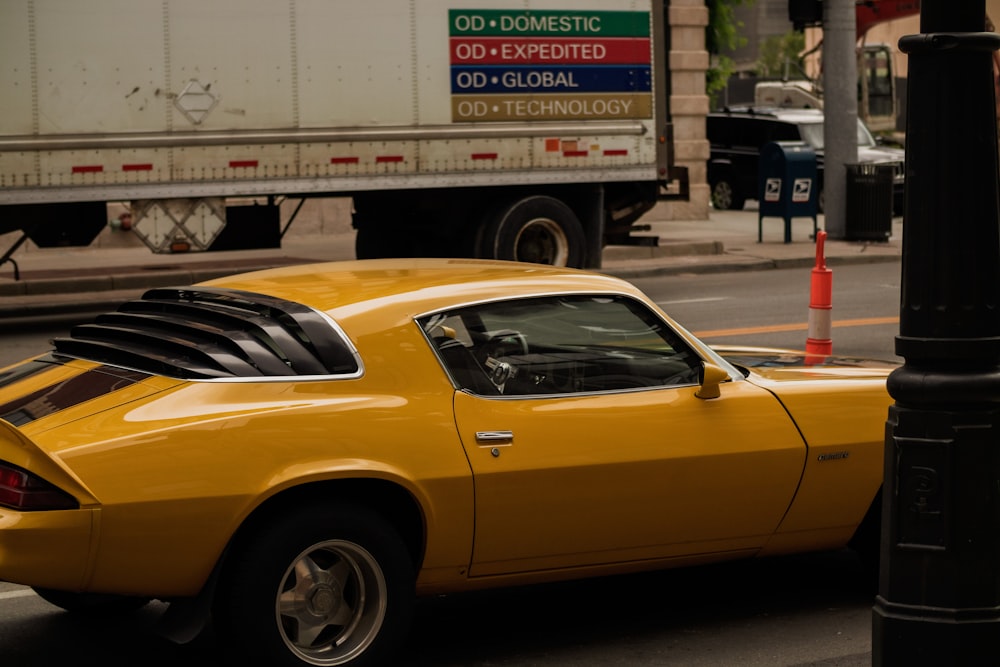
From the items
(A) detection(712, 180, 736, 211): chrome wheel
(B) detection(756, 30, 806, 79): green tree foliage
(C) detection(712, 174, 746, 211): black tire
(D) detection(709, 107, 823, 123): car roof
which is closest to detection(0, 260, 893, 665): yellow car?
(D) detection(709, 107, 823, 123): car roof

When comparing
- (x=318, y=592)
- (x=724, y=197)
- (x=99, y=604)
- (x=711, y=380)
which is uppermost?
(x=711, y=380)

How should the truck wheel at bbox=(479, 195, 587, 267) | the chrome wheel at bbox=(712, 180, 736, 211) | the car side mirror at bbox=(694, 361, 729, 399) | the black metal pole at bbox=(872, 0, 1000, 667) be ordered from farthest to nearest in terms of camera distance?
the chrome wheel at bbox=(712, 180, 736, 211)
the truck wheel at bbox=(479, 195, 587, 267)
the car side mirror at bbox=(694, 361, 729, 399)
the black metal pole at bbox=(872, 0, 1000, 667)

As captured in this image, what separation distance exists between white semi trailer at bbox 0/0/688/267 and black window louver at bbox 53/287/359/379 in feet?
32.1

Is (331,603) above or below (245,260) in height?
above

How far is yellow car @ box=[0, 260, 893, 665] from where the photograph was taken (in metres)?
4.81

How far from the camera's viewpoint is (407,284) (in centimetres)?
580

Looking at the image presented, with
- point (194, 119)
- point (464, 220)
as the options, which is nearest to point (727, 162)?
point (464, 220)

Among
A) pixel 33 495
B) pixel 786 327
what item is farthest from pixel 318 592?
pixel 786 327

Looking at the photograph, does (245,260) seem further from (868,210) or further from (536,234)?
(868,210)

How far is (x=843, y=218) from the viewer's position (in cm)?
2341

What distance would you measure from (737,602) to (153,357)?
240 centimetres

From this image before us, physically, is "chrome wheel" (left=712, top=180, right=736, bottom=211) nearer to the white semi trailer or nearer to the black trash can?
the black trash can

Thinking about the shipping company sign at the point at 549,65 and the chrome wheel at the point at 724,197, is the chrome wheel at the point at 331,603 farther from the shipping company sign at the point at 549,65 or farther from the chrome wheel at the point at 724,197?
the chrome wheel at the point at 724,197

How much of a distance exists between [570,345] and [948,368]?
200 cm
